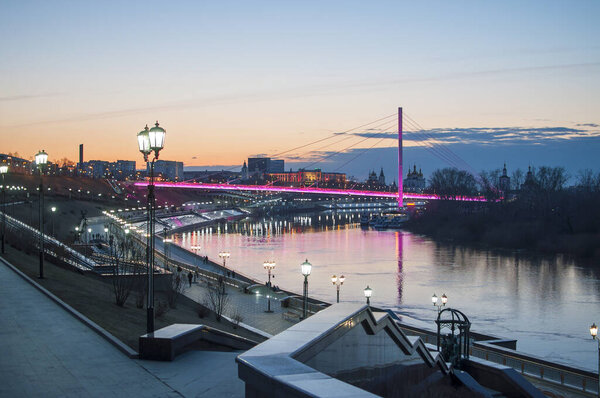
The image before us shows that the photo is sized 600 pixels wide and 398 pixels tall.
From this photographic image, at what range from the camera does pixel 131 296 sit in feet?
33.8

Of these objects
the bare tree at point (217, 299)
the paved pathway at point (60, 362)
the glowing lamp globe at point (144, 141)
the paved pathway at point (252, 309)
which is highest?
the glowing lamp globe at point (144, 141)

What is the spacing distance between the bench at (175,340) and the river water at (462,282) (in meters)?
8.55

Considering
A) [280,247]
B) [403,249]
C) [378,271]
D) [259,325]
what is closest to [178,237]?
[280,247]

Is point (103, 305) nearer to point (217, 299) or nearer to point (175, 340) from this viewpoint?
point (175, 340)

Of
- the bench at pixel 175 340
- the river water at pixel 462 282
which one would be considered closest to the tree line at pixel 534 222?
the river water at pixel 462 282

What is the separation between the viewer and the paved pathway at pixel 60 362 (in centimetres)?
407

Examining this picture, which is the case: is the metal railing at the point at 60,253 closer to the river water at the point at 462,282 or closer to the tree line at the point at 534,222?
the river water at the point at 462,282

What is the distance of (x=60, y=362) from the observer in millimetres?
4723

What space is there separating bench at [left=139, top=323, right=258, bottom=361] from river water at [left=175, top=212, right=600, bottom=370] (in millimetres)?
8546

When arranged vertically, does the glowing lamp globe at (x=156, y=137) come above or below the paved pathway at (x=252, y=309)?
above

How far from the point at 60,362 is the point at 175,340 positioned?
0.87 metres

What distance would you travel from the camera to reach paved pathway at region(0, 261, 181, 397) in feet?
13.4

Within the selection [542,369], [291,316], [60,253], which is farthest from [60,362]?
[60,253]

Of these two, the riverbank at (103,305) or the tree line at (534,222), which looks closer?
the riverbank at (103,305)
